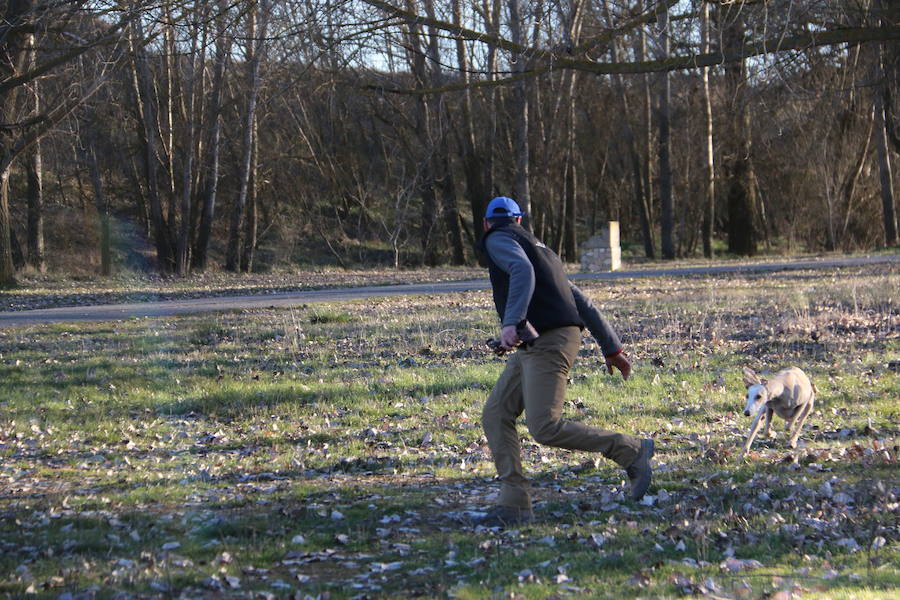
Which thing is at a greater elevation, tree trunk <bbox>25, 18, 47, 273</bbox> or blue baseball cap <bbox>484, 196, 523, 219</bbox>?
tree trunk <bbox>25, 18, 47, 273</bbox>

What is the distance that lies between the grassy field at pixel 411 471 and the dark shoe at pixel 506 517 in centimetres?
12

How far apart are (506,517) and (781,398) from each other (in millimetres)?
3072

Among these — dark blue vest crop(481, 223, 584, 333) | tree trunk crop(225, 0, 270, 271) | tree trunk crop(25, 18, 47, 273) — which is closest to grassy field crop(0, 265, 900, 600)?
dark blue vest crop(481, 223, 584, 333)

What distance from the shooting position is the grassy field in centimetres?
577

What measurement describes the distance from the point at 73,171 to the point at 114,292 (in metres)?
21.4

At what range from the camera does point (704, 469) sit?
27.1 ft

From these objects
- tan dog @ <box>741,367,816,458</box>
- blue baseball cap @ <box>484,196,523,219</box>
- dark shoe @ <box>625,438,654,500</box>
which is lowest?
dark shoe @ <box>625,438,654,500</box>

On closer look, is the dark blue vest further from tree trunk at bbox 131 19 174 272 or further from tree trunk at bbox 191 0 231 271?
tree trunk at bbox 131 19 174 272

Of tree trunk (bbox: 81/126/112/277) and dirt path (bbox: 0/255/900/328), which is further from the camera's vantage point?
tree trunk (bbox: 81/126/112/277)

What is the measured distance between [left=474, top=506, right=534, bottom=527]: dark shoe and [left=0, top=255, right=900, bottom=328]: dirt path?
14.3 m

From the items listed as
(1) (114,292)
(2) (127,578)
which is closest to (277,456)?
(2) (127,578)

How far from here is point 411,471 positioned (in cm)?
863

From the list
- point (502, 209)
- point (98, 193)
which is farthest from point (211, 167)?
point (502, 209)

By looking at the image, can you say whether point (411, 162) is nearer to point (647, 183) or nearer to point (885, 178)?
point (647, 183)
